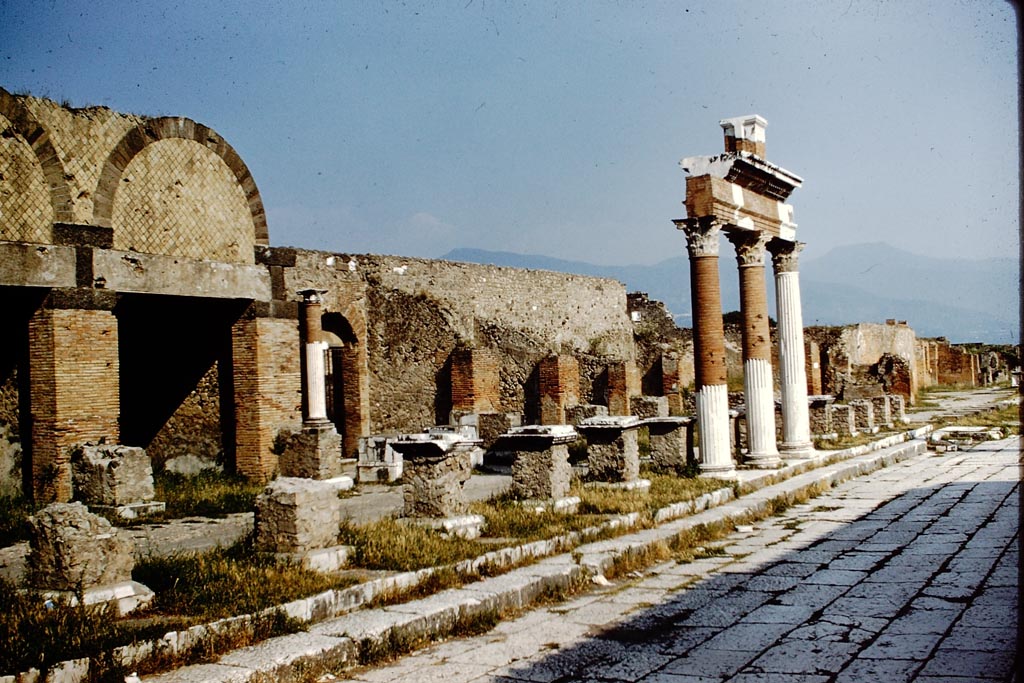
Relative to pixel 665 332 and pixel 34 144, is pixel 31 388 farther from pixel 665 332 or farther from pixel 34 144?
pixel 665 332

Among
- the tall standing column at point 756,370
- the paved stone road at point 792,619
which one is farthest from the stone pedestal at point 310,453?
the paved stone road at point 792,619

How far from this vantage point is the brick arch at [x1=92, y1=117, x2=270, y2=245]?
11852 millimetres

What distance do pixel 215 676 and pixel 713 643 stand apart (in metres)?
2.64

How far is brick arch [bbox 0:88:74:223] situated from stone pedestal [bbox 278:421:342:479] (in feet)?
13.3

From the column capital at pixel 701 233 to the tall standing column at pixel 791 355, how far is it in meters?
2.73

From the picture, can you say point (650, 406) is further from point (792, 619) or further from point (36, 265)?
point (792, 619)

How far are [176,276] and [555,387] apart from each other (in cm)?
1178

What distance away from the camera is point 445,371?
2255 centimetres

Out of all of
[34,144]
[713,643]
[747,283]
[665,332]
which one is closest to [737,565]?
[713,643]

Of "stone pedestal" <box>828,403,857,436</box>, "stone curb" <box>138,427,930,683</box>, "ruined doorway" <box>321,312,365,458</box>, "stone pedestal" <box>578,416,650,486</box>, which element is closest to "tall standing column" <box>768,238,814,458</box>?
"stone pedestal" <box>828,403,857,436</box>

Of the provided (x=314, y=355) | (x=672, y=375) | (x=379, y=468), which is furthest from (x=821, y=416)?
(x=672, y=375)

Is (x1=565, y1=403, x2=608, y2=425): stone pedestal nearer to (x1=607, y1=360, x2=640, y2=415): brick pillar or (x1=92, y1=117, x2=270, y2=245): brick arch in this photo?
(x1=607, y1=360, x2=640, y2=415): brick pillar

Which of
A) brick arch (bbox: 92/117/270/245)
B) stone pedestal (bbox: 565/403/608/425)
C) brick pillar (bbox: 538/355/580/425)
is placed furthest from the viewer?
brick pillar (bbox: 538/355/580/425)

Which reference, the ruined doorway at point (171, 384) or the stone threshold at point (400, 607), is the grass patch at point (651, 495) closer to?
the stone threshold at point (400, 607)
